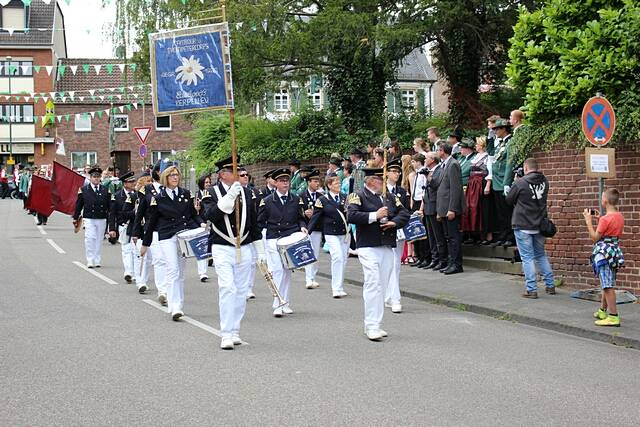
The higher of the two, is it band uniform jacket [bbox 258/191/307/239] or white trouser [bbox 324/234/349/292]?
band uniform jacket [bbox 258/191/307/239]

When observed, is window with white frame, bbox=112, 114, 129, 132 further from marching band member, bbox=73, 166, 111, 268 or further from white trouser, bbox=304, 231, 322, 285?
white trouser, bbox=304, 231, 322, 285

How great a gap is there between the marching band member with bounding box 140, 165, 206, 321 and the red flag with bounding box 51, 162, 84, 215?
15.2m

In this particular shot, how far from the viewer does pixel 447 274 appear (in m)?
16.7

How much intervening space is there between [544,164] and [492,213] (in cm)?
237

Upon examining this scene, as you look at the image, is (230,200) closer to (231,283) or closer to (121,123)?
(231,283)

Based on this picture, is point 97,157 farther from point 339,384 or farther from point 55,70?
point 339,384

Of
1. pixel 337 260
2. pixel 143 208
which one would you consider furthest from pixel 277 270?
pixel 143 208

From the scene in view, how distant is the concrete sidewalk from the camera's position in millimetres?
10938

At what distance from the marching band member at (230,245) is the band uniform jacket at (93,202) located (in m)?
9.89

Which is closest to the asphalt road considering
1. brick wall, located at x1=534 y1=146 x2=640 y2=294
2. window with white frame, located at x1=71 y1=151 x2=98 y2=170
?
brick wall, located at x1=534 y1=146 x2=640 y2=294

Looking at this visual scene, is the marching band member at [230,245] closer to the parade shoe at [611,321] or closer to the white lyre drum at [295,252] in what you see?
the white lyre drum at [295,252]

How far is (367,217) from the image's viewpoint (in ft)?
34.0

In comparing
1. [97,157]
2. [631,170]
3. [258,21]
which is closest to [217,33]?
[631,170]

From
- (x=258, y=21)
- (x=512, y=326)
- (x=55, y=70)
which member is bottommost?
(x=512, y=326)
